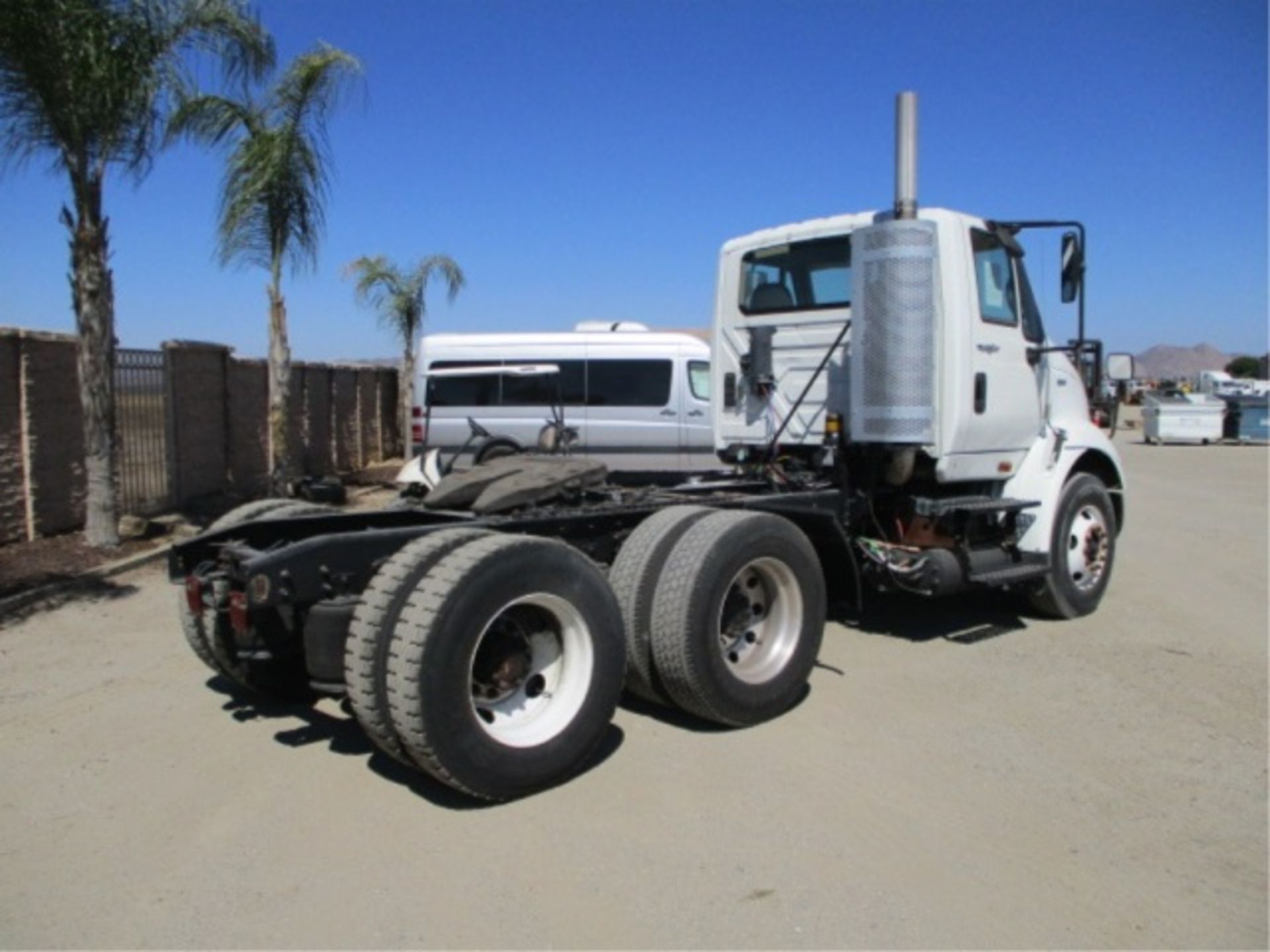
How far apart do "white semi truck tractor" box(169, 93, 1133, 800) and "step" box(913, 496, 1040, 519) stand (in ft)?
0.07

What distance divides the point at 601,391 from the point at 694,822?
34.7 feet

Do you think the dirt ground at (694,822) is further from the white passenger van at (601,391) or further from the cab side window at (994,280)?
the white passenger van at (601,391)

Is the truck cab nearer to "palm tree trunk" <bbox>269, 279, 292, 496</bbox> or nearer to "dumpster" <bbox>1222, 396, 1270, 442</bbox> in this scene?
"palm tree trunk" <bbox>269, 279, 292, 496</bbox>

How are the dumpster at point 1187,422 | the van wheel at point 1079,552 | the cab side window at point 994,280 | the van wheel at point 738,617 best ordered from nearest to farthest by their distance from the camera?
the van wheel at point 738,617 < the cab side window at point 994,280 < the van wheel at point 1079,552 < the dumpster at point 1187,422

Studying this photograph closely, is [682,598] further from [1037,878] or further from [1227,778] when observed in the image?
[1227,778]

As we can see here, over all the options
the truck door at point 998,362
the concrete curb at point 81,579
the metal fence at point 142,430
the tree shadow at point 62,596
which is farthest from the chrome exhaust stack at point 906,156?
the metal fence at point 142,430

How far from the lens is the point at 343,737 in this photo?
5.09 metres

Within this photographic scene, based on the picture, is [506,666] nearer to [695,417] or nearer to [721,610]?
[721,610]

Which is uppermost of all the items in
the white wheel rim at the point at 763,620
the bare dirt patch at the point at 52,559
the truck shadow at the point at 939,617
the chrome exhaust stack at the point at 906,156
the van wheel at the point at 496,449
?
the chrome exhaust stack at the point at 906,156

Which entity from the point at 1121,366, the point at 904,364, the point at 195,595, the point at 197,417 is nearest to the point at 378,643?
the point at 195,595

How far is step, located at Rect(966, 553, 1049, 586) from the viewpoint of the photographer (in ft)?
22.1

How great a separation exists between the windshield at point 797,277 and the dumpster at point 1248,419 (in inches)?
1295

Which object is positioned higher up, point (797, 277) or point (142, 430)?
point (797, 277)

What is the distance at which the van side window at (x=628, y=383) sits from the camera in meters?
14.2
